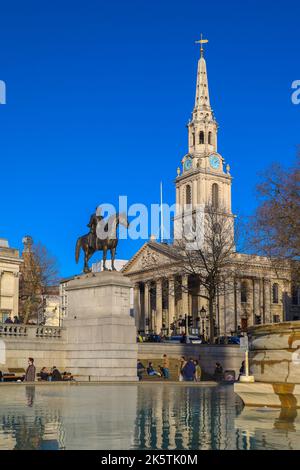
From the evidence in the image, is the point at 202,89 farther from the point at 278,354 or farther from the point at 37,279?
the point at 278,354

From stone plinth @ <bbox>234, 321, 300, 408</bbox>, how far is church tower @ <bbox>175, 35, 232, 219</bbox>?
111 metres

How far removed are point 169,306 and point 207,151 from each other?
106ft

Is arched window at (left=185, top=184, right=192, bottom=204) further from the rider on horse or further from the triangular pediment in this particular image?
the rider on horse

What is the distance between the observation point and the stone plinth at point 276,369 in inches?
Result: 486

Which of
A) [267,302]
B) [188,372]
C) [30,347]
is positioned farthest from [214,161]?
[188,372]

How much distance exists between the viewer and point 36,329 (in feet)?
115

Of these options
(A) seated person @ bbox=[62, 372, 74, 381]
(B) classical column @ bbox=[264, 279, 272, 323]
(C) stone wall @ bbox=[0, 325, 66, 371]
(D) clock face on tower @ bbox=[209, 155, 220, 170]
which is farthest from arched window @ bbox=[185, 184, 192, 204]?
(A) seated person @ bbox=[62, 372, 74, 381]

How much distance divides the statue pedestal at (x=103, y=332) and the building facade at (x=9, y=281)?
4807 centimetres

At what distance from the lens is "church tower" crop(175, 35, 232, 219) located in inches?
4926

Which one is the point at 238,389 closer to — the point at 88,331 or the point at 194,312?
the point at 88,331

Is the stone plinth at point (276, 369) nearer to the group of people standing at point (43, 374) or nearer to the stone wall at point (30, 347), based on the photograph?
the group of people standing at point (43, 374)

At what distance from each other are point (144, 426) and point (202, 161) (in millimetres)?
116867

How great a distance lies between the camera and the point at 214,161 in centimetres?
12738
